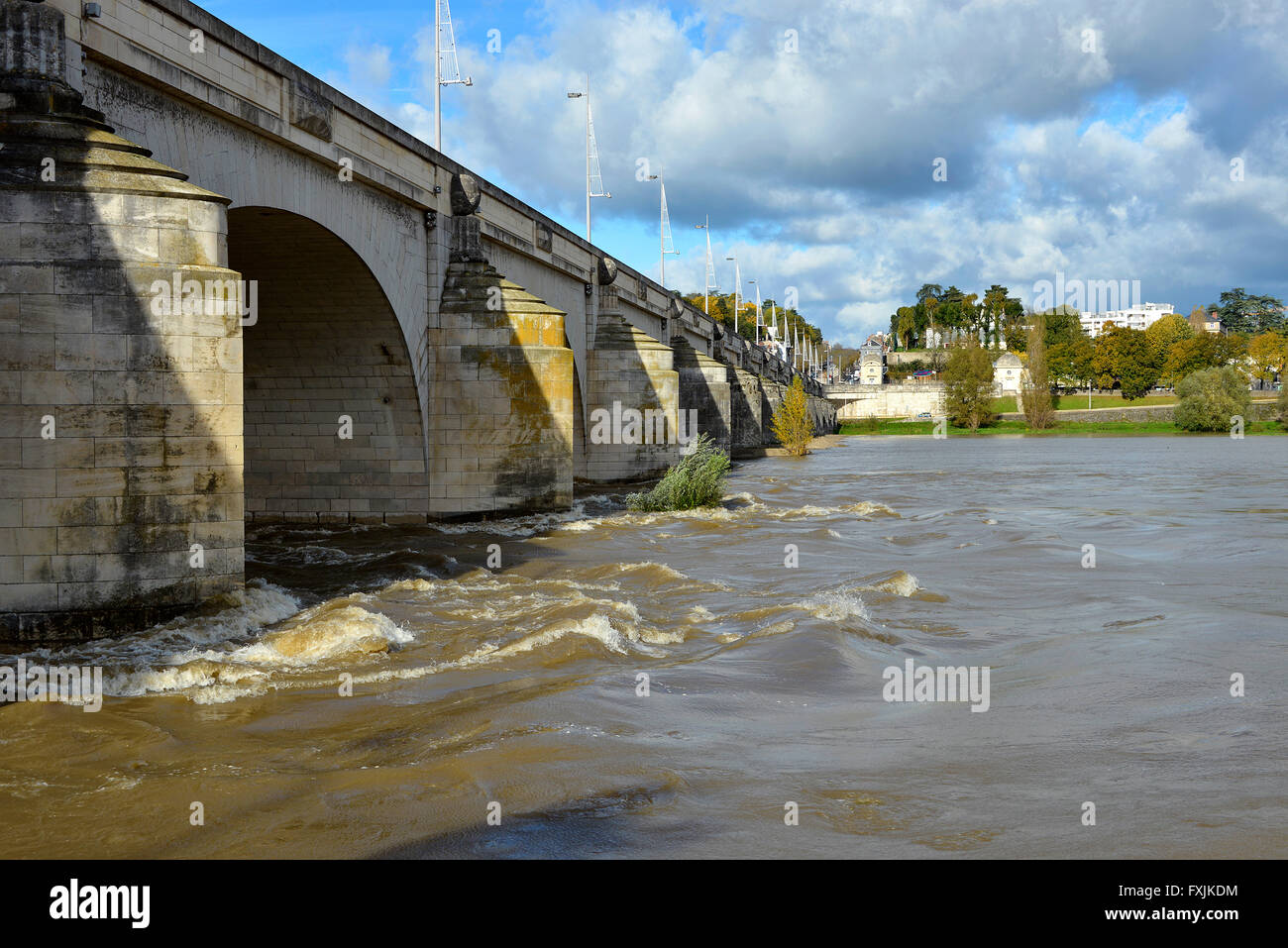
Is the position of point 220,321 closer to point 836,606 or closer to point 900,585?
point 836,606

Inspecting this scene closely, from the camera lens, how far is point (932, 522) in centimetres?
2156

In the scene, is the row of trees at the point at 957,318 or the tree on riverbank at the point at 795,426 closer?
the tree on riverbank at the point at 795,426

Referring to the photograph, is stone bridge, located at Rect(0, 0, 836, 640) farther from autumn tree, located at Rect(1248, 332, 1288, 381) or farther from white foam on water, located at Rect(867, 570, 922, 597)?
autumn tree, located at Rect(1248, 332, 1288, 381)

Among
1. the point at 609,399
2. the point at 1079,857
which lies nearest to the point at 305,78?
the point at 1079,857

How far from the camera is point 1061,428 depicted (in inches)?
3772

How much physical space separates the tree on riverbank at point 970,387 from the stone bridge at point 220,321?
72313 mm

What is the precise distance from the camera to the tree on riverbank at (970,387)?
95.5 m

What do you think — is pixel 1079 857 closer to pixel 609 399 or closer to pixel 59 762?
pixel 59 762

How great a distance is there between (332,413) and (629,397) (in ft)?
48.5

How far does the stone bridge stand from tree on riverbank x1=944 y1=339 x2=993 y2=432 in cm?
7231
